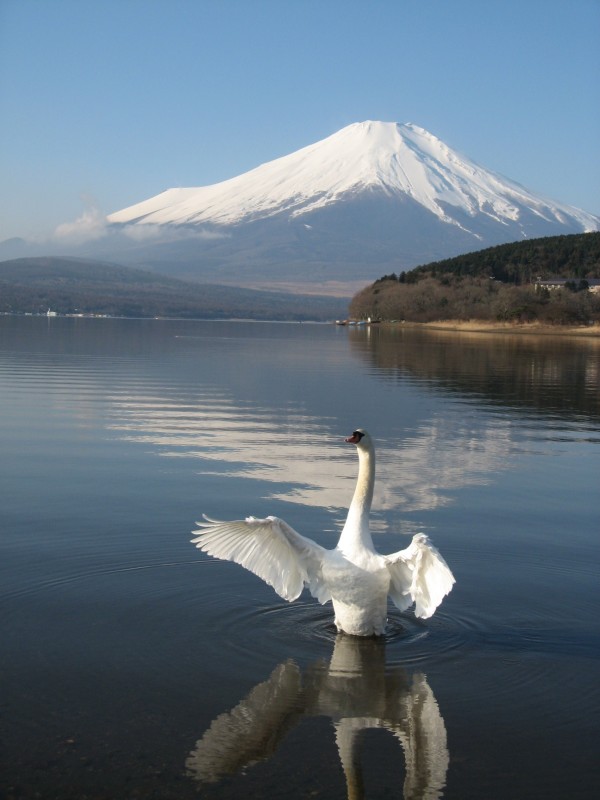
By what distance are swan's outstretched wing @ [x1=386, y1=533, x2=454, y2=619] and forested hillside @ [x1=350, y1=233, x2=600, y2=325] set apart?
300ft

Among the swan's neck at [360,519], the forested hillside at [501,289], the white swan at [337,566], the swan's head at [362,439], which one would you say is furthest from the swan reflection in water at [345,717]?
the forested hillside at [501,289]

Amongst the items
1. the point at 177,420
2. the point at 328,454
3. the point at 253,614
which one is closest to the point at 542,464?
the point at 328,454

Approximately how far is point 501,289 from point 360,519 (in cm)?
10807

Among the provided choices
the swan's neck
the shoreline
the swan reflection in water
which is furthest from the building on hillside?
the swan reflection in water

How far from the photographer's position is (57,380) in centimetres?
2966

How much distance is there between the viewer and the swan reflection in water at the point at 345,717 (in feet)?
20.2

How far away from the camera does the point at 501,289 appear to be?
114m

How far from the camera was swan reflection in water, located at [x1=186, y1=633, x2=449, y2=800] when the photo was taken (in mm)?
6164

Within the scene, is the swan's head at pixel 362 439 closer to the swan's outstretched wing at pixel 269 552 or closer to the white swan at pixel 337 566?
the white swan at pixel 337 566

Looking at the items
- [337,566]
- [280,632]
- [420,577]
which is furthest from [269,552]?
[420,577]

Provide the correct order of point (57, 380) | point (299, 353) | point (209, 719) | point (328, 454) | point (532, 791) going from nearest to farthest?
point (532, 791) < point (209, 719) < point (328, 454) < point (57, 380) < point (299, 353)

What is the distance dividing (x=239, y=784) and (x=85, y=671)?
1839mm

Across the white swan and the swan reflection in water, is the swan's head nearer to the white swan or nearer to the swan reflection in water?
the white swan

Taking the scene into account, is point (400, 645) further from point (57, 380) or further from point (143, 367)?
point (143, 367)
